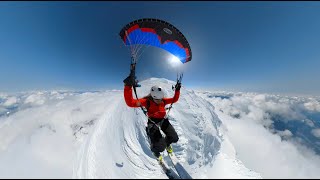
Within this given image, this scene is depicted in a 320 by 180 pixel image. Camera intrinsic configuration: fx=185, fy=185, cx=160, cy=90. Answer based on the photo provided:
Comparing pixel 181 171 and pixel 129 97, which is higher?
pixel 129 97

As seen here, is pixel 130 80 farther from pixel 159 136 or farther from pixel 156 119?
pixel 159 136

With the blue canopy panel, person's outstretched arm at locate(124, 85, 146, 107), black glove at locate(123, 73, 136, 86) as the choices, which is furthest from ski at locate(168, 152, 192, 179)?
the blue canopy panel

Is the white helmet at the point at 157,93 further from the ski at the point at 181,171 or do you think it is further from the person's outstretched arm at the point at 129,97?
the ski at the point at 181,171

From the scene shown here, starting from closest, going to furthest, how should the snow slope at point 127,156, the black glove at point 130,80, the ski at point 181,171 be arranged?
the black glove at point 130,80 → the ski at point 181,171 → the snow slope at point 127,156

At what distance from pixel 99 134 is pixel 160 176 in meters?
6.17

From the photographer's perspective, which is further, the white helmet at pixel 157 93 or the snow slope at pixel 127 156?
the snow slope at pixel 127 156

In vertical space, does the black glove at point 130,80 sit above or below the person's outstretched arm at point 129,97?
above

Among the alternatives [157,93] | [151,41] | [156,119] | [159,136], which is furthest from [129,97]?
[151,41]

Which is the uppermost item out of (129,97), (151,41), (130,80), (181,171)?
(151,41)

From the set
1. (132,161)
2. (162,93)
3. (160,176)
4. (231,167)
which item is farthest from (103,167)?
(231,167)

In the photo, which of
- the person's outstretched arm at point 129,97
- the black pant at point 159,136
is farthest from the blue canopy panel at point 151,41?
the black pant at point 159,136

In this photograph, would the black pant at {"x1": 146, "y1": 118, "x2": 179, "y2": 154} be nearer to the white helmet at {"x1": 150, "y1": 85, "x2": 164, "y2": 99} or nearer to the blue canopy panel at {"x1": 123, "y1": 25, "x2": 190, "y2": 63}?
the white helmet at {"x1": 150, "y1": 85, "x2": 164, "y2": 99}

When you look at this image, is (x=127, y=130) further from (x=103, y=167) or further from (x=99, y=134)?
(x=103, y=167)

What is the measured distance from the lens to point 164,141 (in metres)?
6.71
